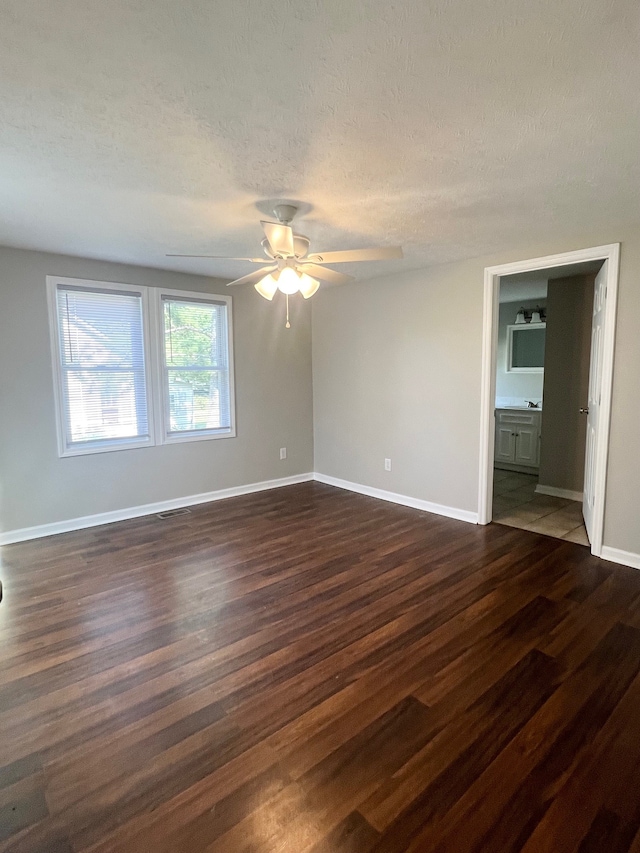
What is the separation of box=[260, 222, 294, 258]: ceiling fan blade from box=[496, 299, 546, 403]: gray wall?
4.55 metres

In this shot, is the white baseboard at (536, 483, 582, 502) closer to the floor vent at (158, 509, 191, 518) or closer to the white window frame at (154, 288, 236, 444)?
the white window frame at (154, 288, 236, 444)

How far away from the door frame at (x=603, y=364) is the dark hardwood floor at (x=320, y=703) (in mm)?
604

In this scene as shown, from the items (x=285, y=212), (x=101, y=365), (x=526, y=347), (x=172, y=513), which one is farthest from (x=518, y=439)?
(x=101, y=365)

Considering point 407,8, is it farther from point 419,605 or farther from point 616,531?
point 616,531

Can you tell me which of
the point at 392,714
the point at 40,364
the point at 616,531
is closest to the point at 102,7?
the point at 392,714

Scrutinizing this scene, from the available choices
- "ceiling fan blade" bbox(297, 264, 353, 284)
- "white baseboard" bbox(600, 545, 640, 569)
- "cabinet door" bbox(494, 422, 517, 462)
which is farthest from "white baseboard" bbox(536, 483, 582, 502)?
"ceiling fan blade" bbox(297, 264, 353, 284)

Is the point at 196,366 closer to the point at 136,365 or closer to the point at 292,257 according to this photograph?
the point at 136,365

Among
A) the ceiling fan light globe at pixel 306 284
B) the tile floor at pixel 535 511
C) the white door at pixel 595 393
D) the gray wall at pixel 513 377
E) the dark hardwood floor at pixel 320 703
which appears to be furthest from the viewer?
the gray wall at pixel 513 377

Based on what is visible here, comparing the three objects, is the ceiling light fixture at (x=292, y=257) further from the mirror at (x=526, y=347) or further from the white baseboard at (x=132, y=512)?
the mirror at (x=526, y=347)

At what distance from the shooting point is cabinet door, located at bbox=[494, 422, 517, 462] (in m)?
5.80

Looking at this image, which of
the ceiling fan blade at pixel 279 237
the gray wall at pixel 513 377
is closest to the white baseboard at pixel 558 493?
the gray wall at pixel 513 377

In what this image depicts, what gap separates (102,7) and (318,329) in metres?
4.23

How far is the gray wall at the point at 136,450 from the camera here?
359 centimetres

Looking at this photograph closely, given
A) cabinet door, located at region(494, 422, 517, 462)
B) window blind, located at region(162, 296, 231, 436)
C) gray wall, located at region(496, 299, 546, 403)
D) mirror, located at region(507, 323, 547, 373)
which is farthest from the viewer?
gray wall, located at region(496, 299, 546, 403)
